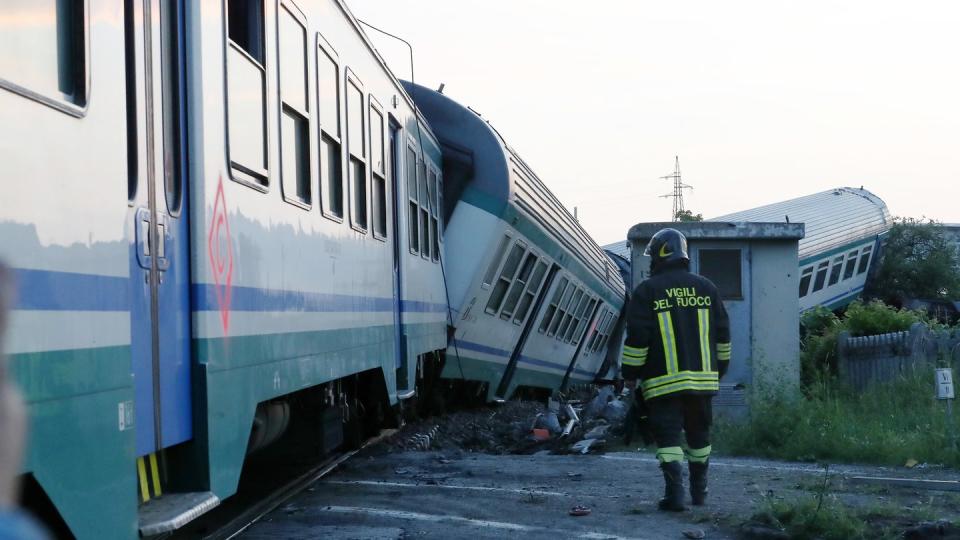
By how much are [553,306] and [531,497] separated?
8.67 metres

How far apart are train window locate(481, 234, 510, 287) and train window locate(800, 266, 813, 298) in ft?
73.3

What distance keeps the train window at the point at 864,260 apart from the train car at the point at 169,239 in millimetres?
35390

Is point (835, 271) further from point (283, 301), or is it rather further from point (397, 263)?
point (283, 301)

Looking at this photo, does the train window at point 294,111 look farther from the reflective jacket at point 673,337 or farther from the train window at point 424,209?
the train window at point 424,209

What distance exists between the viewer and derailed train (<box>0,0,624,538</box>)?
325 cm

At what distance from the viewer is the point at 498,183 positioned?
1264 cm

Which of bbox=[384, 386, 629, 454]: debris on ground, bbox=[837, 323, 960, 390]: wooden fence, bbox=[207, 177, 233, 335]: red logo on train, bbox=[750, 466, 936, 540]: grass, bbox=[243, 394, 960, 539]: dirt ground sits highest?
bbox=[207, 177, 233, 335]: red logo on train

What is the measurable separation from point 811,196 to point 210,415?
143 ft

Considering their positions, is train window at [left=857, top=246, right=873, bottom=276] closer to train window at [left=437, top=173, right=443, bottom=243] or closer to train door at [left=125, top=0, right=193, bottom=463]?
train window at [left=437, top=173, right=443, bottom=243]

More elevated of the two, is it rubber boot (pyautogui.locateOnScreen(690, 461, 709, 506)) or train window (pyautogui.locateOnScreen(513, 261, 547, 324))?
train window (pyautogui.locateOnScreen(513, 261, 547, 324))

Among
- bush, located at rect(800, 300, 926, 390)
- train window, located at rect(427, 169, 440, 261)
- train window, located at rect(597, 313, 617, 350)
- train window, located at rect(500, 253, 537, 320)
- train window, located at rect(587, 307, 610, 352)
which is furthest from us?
train window, located at rect(597, 313, 617, 350)

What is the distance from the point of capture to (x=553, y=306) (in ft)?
52.7

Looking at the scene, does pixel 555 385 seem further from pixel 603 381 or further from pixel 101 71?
pixel 101 71

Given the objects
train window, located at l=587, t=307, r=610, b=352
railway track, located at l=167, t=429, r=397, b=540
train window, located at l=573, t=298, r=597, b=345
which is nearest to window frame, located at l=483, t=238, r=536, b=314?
railway track, located at l=167, t=429, r=397, b=540
